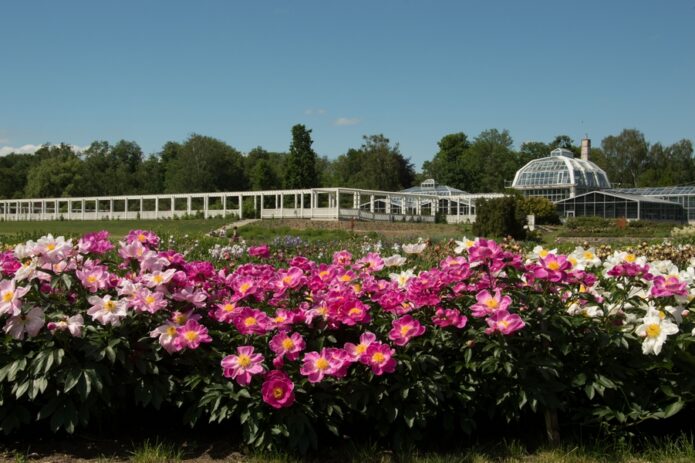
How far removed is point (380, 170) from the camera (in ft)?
192

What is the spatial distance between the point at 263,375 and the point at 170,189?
62738 millimetres

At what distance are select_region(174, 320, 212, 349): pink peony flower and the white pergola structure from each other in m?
30.8

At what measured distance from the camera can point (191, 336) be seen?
275cm

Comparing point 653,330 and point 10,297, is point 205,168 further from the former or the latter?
point 653,330

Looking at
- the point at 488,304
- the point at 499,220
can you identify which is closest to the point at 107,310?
the point at 488,304

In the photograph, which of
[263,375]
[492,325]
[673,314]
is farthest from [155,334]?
[673,314]

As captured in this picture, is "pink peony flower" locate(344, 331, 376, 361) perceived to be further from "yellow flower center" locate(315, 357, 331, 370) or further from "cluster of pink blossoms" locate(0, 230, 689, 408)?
"yellow flower center" locate(315, 357, 331, 370)

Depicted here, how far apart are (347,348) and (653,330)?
49.5 inches

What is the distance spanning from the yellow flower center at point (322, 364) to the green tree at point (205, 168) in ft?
196

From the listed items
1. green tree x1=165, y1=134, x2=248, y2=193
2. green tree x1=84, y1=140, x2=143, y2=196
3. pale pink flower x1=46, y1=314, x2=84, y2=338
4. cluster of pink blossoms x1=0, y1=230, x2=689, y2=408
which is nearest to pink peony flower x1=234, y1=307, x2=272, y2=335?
cluster of pink blossoms x1=0, y1=230, x2=689, y2=408

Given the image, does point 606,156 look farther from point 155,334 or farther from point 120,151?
point 155,334

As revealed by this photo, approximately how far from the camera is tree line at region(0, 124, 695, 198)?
193ft

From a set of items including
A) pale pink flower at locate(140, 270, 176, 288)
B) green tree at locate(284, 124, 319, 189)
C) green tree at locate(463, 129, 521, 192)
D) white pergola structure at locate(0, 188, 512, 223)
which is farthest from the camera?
green tree at locate(463, 129, 521, 192)

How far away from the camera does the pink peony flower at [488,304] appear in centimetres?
274
